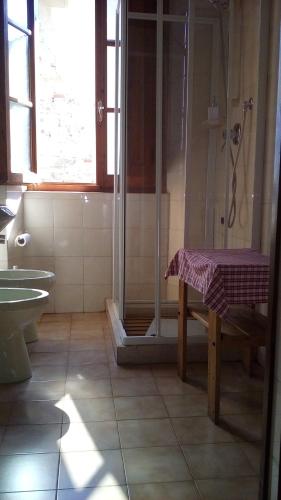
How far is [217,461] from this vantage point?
167 cm

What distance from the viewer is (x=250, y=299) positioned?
1.84m

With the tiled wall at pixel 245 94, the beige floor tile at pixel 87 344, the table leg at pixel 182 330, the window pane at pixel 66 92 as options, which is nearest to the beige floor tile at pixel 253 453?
the table leg at pixel 182 330

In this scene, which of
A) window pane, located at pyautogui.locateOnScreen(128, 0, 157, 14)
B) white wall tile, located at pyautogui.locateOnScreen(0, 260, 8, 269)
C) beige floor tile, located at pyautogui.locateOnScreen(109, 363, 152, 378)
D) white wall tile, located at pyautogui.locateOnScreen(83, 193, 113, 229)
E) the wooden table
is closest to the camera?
the wooden table

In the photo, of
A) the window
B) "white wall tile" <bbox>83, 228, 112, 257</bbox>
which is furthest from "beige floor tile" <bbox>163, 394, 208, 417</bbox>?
the window

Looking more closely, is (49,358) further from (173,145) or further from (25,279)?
(173,145)

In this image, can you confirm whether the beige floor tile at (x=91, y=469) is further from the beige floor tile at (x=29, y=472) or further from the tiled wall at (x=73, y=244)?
the tiled wall at (x=73, y=244)

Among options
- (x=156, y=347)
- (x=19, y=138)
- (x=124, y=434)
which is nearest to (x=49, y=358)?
(x=156, y=347)

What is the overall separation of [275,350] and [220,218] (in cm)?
185

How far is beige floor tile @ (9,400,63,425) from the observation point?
6.37 ft

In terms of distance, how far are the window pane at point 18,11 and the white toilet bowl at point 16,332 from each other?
2023 millimetres

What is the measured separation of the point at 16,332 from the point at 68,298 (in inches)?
53.7

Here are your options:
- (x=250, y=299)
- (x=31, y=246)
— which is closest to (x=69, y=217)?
(x=31, y=246)

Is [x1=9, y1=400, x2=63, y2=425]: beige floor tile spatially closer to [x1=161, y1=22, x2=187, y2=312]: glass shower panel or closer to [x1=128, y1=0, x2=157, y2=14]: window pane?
[x1=161, y1=22, x2=187, y2=312]: glass shower panel

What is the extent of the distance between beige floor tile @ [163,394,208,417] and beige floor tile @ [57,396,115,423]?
0.88 feet
